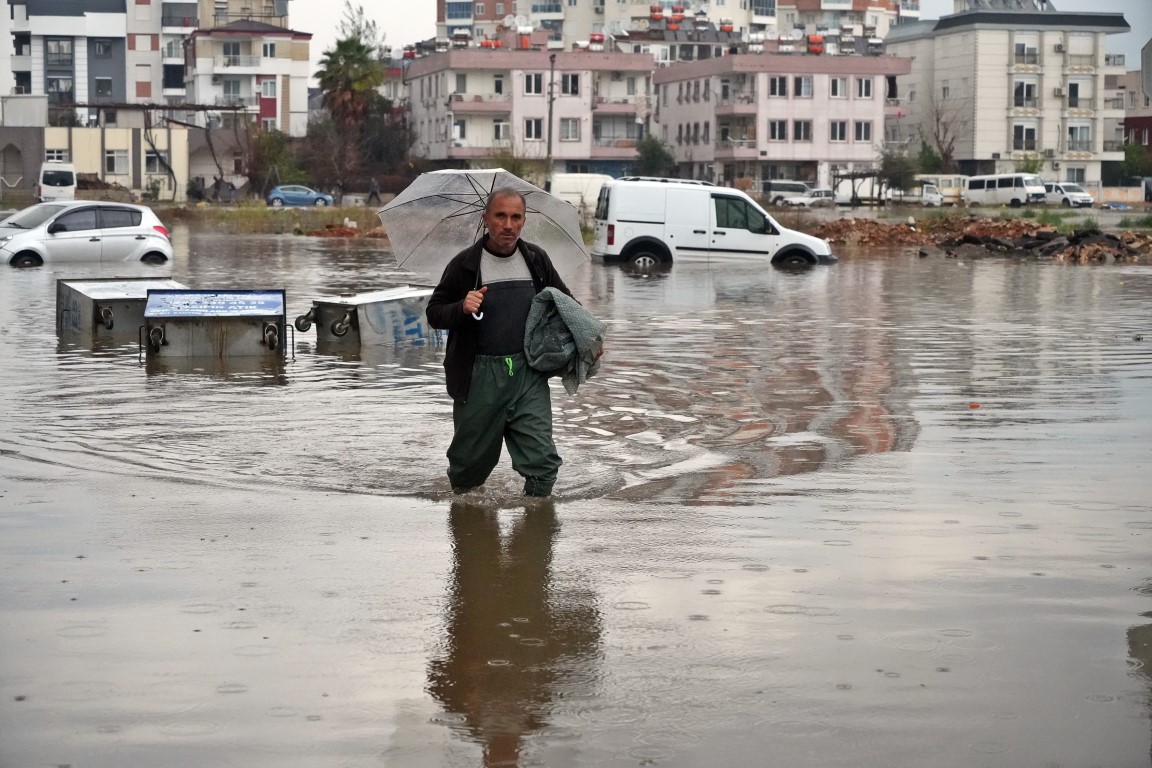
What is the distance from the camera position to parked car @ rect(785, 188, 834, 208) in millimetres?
80188

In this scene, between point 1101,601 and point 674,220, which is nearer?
point 1101,601

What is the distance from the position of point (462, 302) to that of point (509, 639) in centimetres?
234

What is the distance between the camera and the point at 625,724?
4.99m

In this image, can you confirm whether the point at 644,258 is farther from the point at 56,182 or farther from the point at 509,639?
the point at 56,182

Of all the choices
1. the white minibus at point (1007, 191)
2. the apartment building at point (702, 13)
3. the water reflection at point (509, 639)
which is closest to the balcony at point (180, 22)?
the apartment building at point (702, 13)

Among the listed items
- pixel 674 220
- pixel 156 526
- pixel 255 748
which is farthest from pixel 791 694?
pixel 674 220

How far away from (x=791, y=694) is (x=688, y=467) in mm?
→ 4681

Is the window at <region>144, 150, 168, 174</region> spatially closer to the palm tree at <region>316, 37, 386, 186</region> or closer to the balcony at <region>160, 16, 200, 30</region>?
the palm tree at <region>316, 37, 386, 186</region>

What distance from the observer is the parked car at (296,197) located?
7781 centimetres

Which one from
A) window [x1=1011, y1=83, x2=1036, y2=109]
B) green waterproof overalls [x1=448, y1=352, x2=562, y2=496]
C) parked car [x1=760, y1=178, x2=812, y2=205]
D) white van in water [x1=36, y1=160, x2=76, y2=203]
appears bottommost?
green waterproof overalls [x1=448, y1=352, x2=562, y2=496]

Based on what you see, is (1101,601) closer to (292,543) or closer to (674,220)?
(292,543)

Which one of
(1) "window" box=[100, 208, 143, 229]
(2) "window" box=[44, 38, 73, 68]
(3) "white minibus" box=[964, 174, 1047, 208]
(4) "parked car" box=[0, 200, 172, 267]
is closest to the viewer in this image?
(4) "parked car" box=[0, 200, 172, 267]

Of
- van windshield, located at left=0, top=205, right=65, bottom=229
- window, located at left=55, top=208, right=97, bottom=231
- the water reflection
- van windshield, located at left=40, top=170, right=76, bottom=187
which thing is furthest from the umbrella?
van windshield, located at left=40, top=170, right=76, bottom=187

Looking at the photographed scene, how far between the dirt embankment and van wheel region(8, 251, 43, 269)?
19734 millimetres
